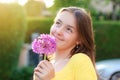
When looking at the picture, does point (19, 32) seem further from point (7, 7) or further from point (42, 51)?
point (42, 51)

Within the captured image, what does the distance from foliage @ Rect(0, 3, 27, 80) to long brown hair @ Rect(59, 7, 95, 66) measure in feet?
25.6

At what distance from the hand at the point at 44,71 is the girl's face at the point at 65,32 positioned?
0.17 metres

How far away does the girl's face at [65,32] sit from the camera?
2.66 meters

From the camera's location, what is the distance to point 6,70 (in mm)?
10789

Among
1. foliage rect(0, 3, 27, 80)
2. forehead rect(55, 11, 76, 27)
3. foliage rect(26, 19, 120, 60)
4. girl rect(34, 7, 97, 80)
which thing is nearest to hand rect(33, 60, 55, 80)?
girl rect(34, 7, 97, 80)

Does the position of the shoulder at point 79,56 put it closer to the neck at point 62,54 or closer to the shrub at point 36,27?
the neck at point 62,54

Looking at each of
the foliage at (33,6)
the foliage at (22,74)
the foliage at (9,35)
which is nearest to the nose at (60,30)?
the foliage at (9,35)

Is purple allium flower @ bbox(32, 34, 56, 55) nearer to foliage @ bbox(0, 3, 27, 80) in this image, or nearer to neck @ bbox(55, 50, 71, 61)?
neck @ bbox(55, 50, 71, 61)

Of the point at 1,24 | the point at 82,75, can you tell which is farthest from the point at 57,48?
the point at 1,24

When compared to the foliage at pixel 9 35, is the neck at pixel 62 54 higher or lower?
lower

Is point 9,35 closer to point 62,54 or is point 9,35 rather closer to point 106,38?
point 106,38

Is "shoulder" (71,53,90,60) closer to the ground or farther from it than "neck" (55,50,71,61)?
closer to the ground

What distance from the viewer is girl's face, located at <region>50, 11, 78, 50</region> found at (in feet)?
8.74

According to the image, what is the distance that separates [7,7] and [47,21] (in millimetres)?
5614
